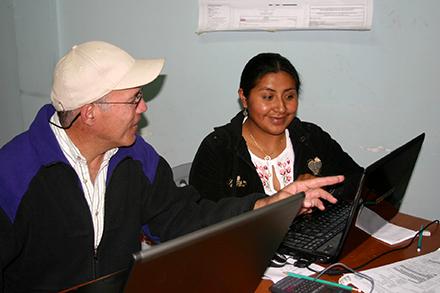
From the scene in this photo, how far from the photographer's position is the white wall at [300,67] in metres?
2.13

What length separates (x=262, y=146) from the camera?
6.86 ft

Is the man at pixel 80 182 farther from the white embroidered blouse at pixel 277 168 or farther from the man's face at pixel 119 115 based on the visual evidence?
the white embroidered blouse at pixel 277 168

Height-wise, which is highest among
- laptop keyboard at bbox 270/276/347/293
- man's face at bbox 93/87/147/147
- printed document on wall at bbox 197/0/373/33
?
printed document on wall at bbox 197/0/373/33

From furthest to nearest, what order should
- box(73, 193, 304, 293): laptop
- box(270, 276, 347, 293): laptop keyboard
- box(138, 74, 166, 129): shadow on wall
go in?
box(138, 74, 166, 129): shadow on wall
box(270, 276, 347, 293): laptop keyboard
box(73, 193, 304, 293): laptop

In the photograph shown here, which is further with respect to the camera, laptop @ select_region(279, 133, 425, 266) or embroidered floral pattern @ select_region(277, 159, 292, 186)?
embroidered floral pattern @ select_region(277, 159, 292, 186)

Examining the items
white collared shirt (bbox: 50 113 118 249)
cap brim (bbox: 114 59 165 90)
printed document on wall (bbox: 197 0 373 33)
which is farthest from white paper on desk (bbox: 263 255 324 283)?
printed document on wall (bbox: 197 0 373 33)

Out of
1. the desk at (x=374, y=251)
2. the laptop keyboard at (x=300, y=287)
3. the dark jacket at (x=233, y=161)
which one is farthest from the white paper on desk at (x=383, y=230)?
the dark jacket at (x=233, y=161)

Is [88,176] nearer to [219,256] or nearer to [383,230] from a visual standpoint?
[219,256]

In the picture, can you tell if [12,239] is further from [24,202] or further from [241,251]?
[241,251]

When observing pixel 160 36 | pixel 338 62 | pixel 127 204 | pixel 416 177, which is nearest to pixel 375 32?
pixel 338 62

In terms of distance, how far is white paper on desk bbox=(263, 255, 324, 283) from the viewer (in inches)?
53.8

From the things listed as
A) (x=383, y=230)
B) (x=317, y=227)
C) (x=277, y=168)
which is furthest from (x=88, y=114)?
(x=383, y=230)

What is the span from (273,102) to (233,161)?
11.1 inches

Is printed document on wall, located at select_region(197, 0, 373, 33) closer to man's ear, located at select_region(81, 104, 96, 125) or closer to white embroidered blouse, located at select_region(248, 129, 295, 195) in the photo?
white embroidered blouse, located at select_region(248, 129, 295, 195)
